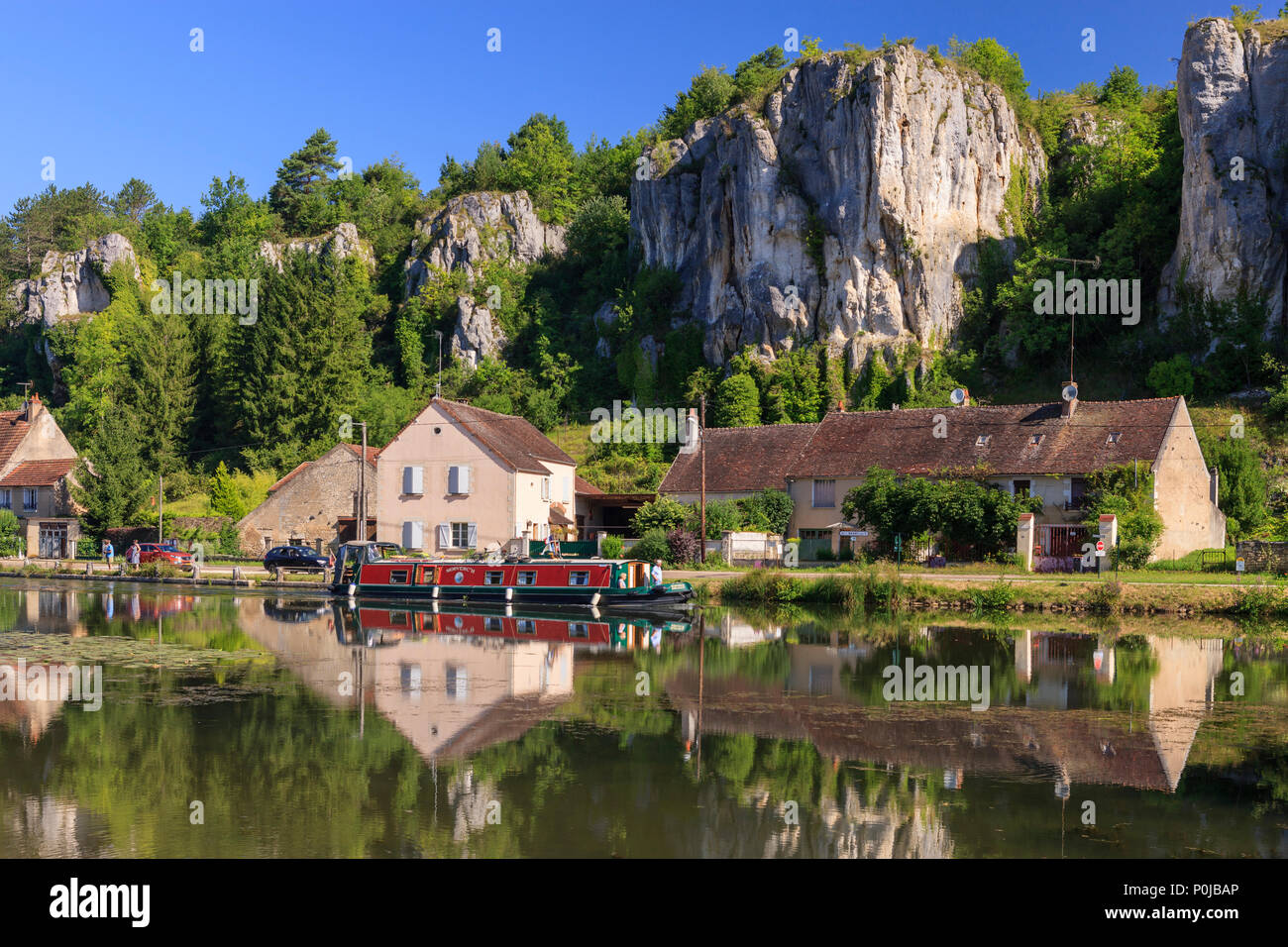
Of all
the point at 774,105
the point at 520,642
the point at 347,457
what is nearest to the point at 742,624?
the point at 520,642

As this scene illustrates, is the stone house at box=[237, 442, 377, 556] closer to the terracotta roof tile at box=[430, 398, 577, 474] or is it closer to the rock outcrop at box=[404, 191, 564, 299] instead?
the terracotta roof tile at box=[430, 398, 577, 474]

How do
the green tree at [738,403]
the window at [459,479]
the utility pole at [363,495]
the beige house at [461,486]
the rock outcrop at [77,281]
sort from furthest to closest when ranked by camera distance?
the rock outcrop at [77,281]
the green tree at [738,403]
the window at [459,479]
the beige house at [461,486]
the utility pole at [363,495]

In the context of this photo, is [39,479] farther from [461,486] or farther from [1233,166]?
[1233,166]

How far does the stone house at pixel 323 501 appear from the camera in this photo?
5000 centimetres

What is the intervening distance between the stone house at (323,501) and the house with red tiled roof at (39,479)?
1182 cm

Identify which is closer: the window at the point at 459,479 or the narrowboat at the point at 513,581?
the narrowboat at the point at 513,581

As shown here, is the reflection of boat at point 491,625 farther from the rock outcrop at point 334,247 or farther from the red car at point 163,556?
the rock outcrop at point 334,247

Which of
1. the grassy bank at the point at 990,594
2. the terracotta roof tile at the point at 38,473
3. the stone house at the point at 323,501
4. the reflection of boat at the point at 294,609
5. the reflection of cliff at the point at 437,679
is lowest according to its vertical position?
the reflection of cliff at the point at 437,679

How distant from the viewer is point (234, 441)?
6531 centimetres

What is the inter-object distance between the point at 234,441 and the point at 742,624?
4521 centimetres

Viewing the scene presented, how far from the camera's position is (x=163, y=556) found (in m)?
46.7

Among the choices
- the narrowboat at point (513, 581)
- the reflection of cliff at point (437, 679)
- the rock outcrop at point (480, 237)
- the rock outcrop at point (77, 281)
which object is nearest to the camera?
the reflection of cliff at point (437, 679)

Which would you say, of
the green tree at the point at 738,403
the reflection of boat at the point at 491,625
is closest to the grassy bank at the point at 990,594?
the reflection of boat at the point at 491,625
